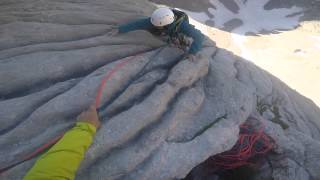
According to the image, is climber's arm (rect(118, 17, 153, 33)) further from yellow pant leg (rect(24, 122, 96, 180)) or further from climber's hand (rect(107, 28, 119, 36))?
yellow pant leg (rect(24, 122, 96, 180))

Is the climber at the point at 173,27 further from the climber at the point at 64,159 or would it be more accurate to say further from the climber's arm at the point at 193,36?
the climber at the point at 64,159

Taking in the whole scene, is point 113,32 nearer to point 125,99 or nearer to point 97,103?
point 125,99

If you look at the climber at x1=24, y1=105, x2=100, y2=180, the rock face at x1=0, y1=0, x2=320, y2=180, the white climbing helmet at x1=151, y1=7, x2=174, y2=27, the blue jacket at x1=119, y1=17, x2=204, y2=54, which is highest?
the white climbing helmet at x1=151, y1=7, x2=174, y2=27

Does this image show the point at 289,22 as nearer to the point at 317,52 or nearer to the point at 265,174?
the point at 317,52

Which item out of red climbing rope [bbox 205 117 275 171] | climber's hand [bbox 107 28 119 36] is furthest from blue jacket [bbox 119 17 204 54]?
red climbing rope [bbox 205 117 275 171]

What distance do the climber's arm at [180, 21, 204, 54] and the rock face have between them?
373 millimetres

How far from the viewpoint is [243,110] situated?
425 inches

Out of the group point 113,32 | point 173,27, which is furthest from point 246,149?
point 113,32

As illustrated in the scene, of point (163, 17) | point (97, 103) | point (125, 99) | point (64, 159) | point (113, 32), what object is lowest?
point (125, 99)

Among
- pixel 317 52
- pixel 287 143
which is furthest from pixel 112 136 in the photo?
pixel 317 52

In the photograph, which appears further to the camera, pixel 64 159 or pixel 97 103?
pixel 97 103

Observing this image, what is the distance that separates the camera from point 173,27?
10742 mm

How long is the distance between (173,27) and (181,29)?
22 cm

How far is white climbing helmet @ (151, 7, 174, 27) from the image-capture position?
10.4 metres
